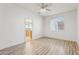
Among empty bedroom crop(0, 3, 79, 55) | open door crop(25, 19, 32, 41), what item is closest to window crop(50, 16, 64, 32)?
empty bedroom crop(0, 3, 79, 55)

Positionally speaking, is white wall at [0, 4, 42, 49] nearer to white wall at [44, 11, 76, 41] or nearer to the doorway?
the doorway

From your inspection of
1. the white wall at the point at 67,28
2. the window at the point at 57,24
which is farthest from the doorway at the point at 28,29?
→ the window at the point at 57,24

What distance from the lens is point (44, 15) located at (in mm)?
2029

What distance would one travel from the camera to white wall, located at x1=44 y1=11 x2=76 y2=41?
1.82m

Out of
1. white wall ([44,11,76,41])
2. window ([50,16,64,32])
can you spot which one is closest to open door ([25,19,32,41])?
white wall ([44,11,76,41])

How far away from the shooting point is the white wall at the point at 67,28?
1815 mm

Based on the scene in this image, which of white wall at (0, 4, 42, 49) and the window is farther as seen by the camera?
the window

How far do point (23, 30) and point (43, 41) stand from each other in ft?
1.95

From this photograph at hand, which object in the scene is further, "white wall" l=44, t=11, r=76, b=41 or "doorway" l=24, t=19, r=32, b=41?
"doorway" l=24, t=19, r=32, b=41

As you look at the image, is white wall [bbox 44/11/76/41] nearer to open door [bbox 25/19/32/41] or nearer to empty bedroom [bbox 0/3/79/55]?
empty bedroom [bbox 0/3/79/55]

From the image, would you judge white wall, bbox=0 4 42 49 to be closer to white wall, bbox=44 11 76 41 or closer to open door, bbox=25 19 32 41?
open door, bbox=25 19 32 41

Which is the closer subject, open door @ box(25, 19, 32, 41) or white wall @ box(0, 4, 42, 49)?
white wall @ box(0, 4, 42, 49)

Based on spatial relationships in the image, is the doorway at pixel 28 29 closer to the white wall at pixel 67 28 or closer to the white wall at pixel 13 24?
the white wall at pixel 13 24

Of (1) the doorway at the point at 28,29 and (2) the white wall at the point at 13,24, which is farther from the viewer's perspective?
(1) the doorway at the point at 28,29
